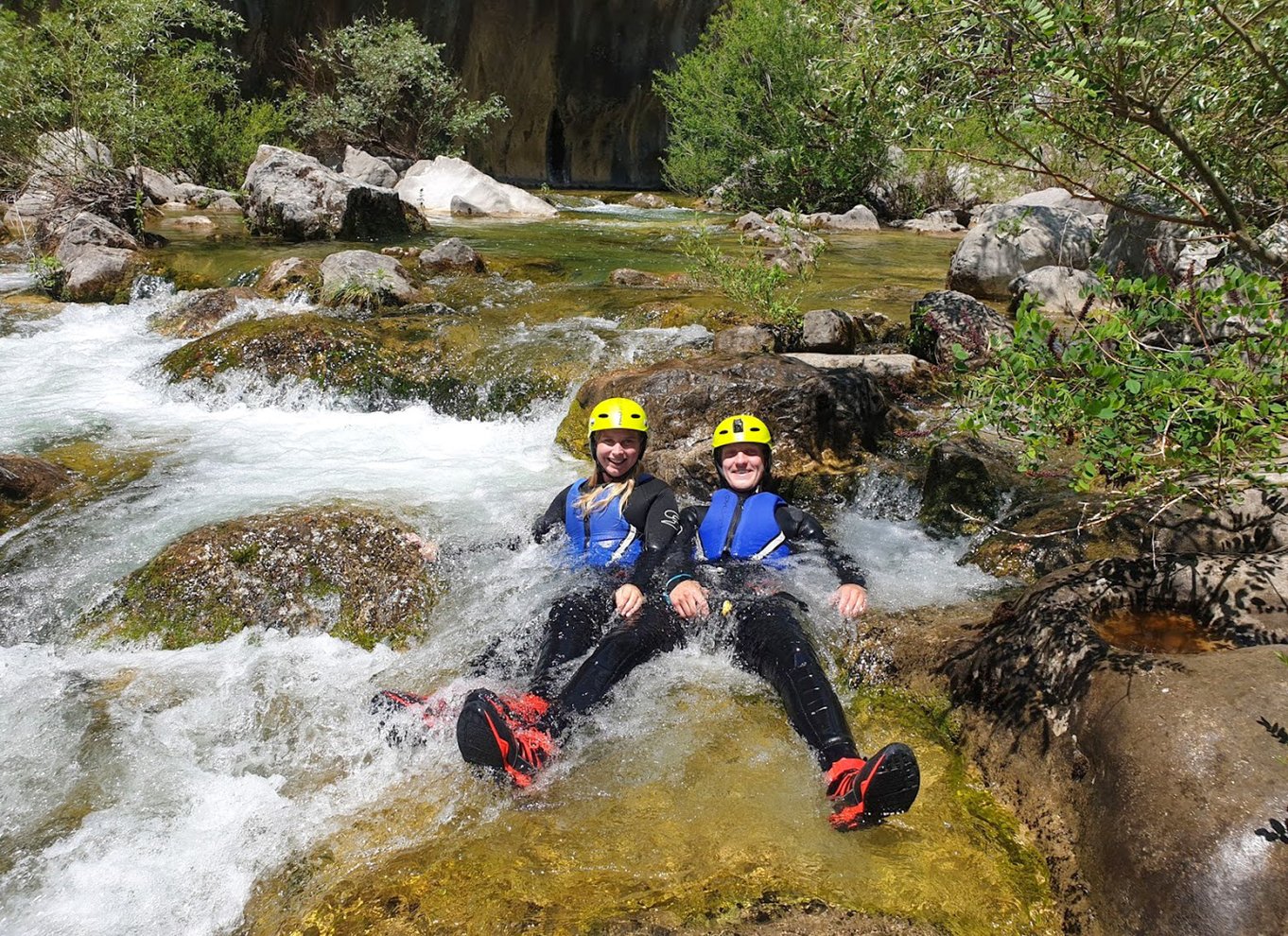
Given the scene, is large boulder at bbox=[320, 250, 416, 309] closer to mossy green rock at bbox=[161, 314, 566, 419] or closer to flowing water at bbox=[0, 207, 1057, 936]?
mossy green rock at bbox=[161, 314, 566, 419]

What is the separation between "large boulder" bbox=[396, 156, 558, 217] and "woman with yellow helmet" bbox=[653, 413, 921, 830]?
18.3m

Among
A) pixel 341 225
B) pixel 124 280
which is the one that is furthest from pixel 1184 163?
pixel 341 225

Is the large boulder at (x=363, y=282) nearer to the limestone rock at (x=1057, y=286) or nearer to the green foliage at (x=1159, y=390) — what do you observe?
the limestone rock at (x=1057, y=286)

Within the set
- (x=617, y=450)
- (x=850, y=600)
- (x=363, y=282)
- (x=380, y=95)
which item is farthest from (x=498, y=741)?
(x=380, y=95)

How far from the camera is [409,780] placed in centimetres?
317

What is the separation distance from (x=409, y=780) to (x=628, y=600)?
48.2 inches

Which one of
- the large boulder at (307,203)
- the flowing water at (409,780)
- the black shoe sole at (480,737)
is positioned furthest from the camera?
the large boulder at (307,203)

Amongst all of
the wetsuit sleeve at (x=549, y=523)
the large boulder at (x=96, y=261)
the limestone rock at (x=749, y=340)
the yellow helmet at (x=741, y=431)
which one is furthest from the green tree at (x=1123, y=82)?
the large boulder at (x=96, y=261)

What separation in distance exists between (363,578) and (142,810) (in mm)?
1853

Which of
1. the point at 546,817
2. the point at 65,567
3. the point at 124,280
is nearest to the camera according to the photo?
the point at 546,817

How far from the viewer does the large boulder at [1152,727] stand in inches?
89.5

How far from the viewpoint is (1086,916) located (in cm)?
249

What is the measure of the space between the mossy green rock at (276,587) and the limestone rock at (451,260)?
26.4ft

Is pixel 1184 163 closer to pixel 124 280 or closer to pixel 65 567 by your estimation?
pixel 65 567
